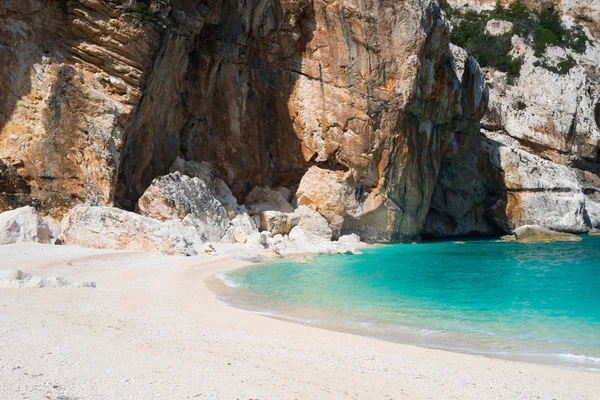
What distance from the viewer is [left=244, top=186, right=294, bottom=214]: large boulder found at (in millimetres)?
23216

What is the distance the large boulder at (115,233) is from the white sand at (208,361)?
6360mm

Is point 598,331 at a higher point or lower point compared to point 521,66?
lower

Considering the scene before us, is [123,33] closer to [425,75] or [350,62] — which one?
[350,62]

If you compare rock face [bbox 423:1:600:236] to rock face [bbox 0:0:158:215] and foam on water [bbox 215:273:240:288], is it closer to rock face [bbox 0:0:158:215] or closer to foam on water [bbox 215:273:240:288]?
rock face [bbox 0:0:158:215]

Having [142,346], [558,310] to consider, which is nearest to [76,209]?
[142,346]

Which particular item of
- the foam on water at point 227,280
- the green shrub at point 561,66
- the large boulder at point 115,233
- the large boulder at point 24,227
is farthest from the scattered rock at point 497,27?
the large boulder at point 24,227

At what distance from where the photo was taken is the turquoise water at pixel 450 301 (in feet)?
21.6

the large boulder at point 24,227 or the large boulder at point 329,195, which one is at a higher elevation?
the large boulder at point 329,195

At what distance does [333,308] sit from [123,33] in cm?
1263

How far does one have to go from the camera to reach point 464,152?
3180 cm

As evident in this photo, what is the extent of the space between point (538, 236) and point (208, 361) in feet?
92.6

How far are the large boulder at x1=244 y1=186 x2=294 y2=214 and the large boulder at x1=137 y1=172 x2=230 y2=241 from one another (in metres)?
3.70

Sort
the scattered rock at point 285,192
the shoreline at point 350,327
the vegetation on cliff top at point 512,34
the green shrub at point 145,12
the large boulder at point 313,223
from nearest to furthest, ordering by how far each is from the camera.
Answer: the shoreline at point 350,327 < the green shrub at point 145,12 < the large boulder at point 313,223 < the scattered rock at point 285,192 < the vegetation on cliff top at point 512,34

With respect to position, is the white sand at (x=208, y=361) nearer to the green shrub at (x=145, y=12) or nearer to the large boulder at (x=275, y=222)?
the green shrub at (x=145, y=12)
